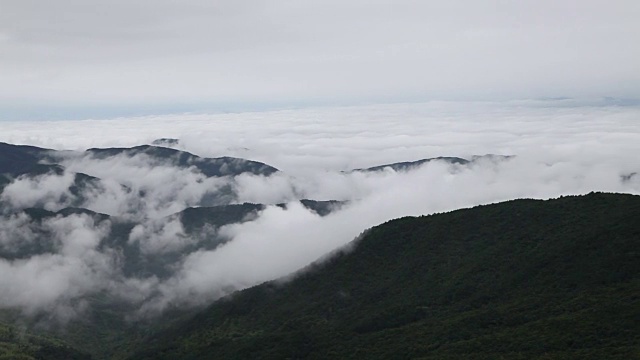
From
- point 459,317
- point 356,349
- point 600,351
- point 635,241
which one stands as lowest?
point 356,349

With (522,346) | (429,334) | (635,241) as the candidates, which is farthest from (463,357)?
(635,241)

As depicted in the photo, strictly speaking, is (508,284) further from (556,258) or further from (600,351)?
(600,351)

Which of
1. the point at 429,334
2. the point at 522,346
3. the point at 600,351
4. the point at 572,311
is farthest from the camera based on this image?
the point at 429,334

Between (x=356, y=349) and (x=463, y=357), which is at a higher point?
(x=463, y=357)

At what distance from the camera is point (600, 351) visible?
130m

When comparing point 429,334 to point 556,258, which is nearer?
point 429,334

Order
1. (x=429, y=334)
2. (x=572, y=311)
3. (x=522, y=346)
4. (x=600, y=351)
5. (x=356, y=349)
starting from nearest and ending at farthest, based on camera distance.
Result: (x=600, y=351) < (x=522, y=346) < (x=572, y=311) < (x=429, y=334) < (x=356, y=349)

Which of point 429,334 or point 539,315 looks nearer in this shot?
point 539,315

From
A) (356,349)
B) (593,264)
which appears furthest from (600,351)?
(356,349)

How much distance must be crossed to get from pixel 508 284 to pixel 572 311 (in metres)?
40.0

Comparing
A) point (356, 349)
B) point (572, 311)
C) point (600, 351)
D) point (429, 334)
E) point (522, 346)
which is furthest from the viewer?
point (356, 349)

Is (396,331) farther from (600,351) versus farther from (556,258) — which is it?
(600,351)

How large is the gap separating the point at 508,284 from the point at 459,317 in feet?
81.5

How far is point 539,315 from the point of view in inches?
6540
